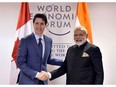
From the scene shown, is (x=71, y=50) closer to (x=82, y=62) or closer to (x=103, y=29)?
(x=82, y=62)

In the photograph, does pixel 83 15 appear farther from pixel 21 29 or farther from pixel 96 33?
pixel 21 29

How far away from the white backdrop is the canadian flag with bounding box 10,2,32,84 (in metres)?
0.29

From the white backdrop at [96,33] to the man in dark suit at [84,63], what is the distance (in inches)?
45.2

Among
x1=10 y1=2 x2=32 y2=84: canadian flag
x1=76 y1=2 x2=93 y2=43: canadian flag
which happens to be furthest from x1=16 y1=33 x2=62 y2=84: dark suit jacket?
x1=76 y1=2 x2=93 y2=43: canadian flag

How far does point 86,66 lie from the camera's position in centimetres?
243

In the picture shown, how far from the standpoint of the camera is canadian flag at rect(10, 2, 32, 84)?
336 cm

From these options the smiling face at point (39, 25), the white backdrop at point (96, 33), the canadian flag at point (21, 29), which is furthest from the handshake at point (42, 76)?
the white backdrop at point (96, 33)

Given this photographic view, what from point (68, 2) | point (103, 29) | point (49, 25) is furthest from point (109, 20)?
point (49, 25)

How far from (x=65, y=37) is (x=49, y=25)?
0.30 m

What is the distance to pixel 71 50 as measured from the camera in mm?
2561

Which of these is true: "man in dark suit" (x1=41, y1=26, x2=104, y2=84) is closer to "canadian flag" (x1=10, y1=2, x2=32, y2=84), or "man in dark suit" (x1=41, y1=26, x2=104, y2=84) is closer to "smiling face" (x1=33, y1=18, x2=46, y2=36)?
"smiling face" (x1=33, y1=18, x2=46, y2=36)

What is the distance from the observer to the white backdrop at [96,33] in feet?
11.8

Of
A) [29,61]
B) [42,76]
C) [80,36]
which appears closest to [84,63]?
[80,36]

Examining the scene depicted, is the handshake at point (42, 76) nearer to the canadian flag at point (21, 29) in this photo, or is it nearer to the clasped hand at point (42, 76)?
the clasped hand at point (42, 76)
